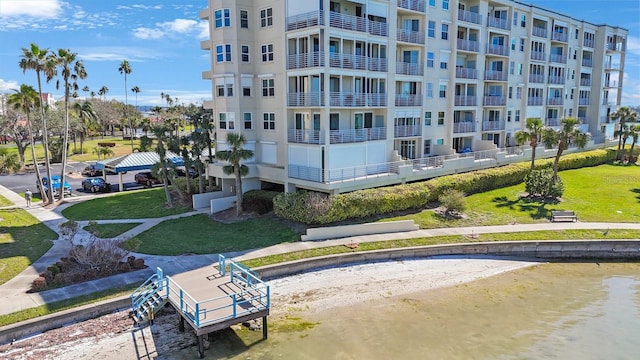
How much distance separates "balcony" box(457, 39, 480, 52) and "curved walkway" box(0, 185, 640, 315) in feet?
64.1

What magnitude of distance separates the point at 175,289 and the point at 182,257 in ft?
17.5

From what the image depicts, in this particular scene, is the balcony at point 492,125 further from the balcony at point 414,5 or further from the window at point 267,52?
the window at point 267,52

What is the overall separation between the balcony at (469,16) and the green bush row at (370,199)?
49.5ft

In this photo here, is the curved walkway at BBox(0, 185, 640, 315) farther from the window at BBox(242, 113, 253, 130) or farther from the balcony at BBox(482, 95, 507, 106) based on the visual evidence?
the balcony at BBox(482, 95, 507, 106)

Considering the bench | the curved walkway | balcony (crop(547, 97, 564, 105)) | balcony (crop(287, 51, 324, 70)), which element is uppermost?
balcony (crop(287, 51, 324, 70))

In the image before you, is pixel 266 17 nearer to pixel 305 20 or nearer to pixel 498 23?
pixel 305 20

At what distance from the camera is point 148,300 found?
1828 cm

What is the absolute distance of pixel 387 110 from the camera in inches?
1359

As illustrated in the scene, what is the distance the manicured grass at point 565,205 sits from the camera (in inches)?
1192

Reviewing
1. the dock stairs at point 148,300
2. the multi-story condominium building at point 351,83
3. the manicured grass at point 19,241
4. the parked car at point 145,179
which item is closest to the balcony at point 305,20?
the multi-story condominium building at point 351,83

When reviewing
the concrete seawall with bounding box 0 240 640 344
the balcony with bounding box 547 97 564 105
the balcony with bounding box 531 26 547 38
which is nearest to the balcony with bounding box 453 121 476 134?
the balcony with bounding box 531 26 547 38

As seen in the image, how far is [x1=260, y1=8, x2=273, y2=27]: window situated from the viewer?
107 ft

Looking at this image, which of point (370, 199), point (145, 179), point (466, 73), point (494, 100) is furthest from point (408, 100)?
point (145, 179)

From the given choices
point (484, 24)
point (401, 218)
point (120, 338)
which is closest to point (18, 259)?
point (120, 338)
